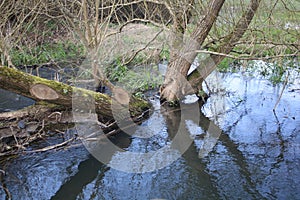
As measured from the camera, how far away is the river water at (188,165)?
12.2ft

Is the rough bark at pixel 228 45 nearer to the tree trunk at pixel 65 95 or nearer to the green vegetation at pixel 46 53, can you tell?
the tree trunk at pixel 65 95

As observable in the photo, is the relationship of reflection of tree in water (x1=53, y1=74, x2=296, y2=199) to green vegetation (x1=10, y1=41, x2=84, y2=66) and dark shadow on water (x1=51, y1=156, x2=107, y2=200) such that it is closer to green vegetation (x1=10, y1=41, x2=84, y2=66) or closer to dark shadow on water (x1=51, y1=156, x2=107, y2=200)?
dark shadow on water (x1=51, y1=156, x2=107, y2=200)

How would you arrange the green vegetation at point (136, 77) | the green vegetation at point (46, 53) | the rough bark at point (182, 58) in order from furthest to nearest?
the green vegetation at point (46, 53) → the green vegetation at point (136, 77) → the rough bark at point (182, 58)

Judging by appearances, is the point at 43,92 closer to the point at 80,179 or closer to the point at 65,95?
the point at 65,95

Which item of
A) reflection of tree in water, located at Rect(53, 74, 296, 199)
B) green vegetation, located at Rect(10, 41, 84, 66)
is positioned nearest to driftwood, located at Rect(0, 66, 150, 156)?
reflection of tree in water, located at Rect(53, 74, 296, 199)

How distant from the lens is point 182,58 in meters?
6.44

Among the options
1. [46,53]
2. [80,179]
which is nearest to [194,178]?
[80,179]

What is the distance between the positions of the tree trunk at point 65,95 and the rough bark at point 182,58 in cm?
85

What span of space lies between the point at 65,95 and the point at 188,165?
1.99 metres

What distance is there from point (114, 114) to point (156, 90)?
2453 mm

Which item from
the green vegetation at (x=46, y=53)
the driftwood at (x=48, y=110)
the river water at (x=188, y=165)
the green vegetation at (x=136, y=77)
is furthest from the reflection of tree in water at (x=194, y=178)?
the green vegetation at (x=46, y=53)

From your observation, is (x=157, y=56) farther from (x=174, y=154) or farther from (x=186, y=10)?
(x=174, y=154)

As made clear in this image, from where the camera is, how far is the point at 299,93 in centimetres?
716

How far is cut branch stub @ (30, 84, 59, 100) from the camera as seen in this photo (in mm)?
4363
